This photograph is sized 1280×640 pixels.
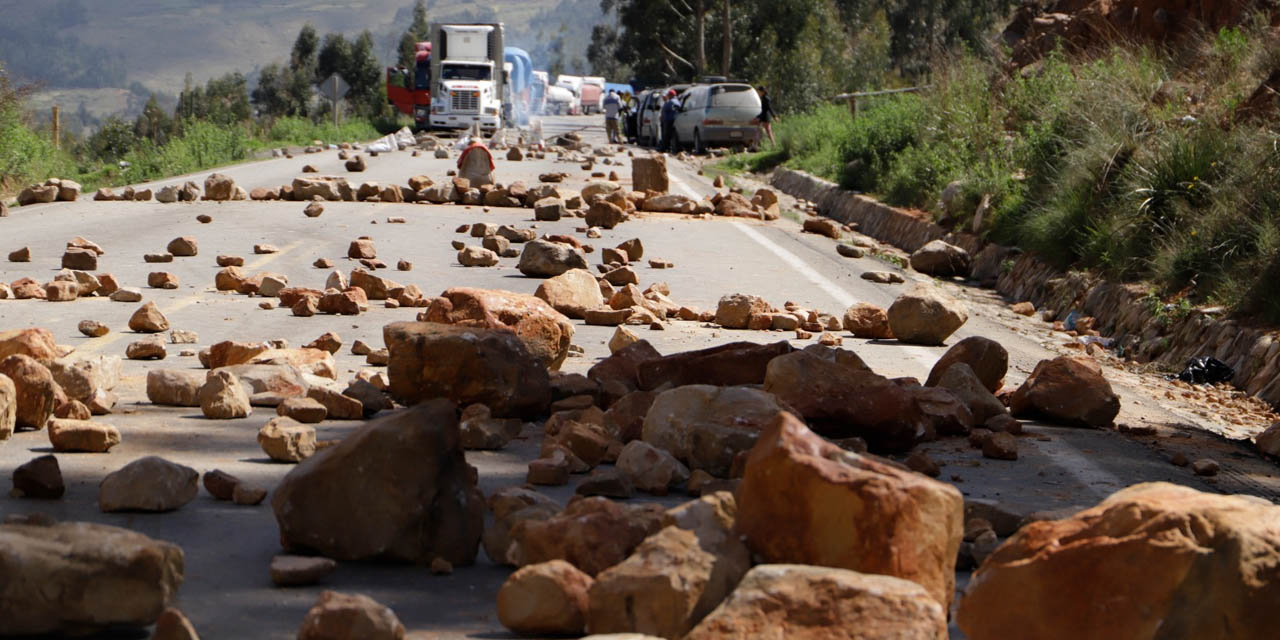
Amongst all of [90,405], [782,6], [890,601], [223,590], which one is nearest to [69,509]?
[223,590]

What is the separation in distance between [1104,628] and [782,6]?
209 ft

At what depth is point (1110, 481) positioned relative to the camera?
19.0 ft

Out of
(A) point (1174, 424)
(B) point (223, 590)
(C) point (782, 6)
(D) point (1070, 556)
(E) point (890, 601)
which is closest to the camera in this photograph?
(E) point (890, 601)

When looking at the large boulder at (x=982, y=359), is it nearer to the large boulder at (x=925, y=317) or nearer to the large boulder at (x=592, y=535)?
the large boulder at (x=925, y=317)

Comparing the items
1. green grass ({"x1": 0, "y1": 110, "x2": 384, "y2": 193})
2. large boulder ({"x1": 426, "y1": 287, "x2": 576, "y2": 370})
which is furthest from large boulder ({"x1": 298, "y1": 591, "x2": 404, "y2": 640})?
green grass ({"x1": 0, "y1": 110, "x2": 384, "y2": 193})

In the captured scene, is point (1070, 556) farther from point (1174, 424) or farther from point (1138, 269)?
point (1138, 269)

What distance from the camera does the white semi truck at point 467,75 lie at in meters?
49.2

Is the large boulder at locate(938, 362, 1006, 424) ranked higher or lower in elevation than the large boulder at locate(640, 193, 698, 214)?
higher

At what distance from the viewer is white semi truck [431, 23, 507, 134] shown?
4922 cm

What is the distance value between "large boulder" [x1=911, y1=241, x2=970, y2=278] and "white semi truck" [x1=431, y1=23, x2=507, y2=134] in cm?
3517

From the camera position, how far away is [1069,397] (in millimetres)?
7160

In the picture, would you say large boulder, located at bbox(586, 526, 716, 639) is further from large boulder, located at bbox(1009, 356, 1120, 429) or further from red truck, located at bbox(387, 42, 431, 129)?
red truck, located at bbox(387, 42, 431, 129)

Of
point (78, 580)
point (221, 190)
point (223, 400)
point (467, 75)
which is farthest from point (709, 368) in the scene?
point (467, 75)

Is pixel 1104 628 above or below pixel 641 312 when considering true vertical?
above
